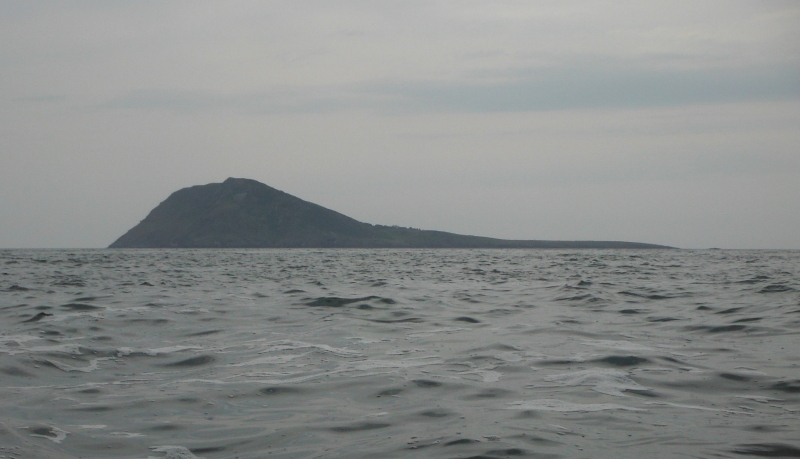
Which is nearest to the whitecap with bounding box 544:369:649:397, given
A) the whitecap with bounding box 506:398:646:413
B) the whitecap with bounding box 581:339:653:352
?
the whitecap with bounding box 506:398:646:413

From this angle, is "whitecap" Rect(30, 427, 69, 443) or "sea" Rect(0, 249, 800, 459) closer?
"sea" Rect(0, 249, 800, 459)

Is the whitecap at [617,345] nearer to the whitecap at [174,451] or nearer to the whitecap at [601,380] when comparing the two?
the whitecap at [601,380]

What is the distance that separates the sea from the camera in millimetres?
7750

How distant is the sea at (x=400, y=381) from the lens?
7.75m

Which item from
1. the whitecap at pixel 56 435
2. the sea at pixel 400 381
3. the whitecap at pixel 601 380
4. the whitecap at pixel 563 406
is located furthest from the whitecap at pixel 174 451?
the whitecap at pixel 601 380

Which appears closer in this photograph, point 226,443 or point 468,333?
point 226,443

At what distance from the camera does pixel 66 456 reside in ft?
24.2

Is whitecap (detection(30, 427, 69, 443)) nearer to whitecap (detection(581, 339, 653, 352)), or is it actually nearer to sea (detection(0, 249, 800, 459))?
sea (detection(0, 249, 800, 459))

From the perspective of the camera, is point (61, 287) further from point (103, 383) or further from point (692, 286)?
point (692, 286)

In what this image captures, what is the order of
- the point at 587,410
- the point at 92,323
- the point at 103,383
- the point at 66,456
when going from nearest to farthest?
the point at 66,456 → the point at 587,410 → the point at 103,383 → the point at 92,323

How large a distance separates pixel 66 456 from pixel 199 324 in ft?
35.8

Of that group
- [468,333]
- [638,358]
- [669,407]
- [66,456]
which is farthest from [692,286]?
[66,456]

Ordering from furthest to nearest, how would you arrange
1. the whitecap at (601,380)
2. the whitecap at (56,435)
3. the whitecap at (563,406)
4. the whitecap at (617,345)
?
the whitecap at (617,345) < the whitecap at (601,380) < the whitecap at (563,406) < the whitecap at (56,435)

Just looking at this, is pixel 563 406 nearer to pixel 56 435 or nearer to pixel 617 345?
pixel 617 345
